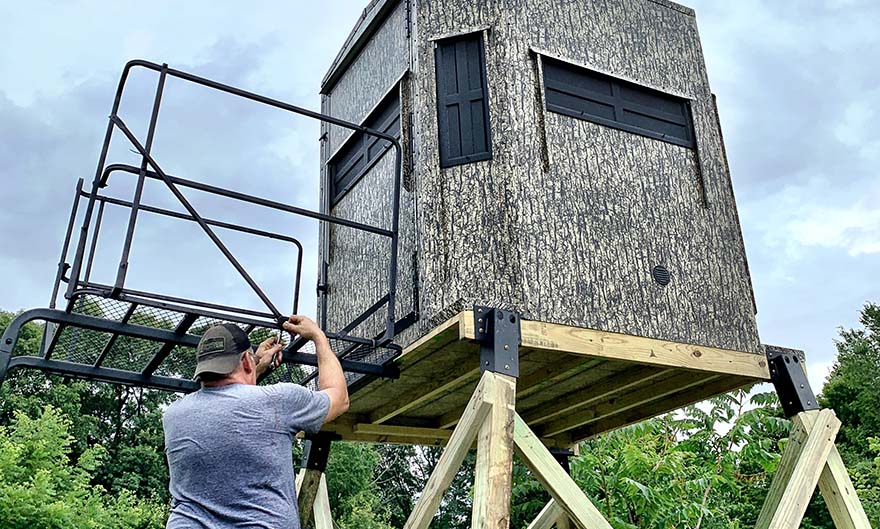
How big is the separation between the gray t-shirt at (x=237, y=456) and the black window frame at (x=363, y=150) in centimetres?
314

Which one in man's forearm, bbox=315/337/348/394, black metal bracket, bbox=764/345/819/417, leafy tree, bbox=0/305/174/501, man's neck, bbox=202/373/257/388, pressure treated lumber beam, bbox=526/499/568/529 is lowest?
pressure treated lumber beam, bbox=526/499/568/529

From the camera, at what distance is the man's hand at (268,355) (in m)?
3.96

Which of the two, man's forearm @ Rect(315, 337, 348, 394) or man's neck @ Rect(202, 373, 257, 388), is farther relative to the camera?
man's forearm @ Rect(315, 337, 348, 394)

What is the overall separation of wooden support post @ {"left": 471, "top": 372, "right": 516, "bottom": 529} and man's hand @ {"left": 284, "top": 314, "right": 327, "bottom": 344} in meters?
1.28

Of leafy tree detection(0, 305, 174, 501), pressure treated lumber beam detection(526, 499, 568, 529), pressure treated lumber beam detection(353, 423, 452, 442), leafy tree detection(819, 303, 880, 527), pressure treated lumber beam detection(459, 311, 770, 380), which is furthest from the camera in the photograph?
leafy tree detection(819, 303, 880, 527)

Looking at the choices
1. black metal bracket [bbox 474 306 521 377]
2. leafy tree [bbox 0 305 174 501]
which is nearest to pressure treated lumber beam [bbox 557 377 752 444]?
black metal bracket [bbox 474 306 521 377]

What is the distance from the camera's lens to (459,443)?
470 centimetres

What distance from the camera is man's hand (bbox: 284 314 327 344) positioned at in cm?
358

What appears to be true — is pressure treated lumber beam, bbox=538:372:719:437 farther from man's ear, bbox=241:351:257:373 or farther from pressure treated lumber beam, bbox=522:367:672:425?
man's ear, bbox=241:351:257:373

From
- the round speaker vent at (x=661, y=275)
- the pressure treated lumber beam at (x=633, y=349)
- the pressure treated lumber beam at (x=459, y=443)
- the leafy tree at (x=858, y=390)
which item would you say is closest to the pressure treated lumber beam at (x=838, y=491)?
the pressure treated lumber beam at (x=633, y=349)

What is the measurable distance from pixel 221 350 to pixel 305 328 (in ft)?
1.93

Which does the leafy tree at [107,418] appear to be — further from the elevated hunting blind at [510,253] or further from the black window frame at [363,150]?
the elevated hunting blind at [510,253]

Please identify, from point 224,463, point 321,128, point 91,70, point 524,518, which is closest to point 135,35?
point 321,128

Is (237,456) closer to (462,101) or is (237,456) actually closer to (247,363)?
(247,363)
